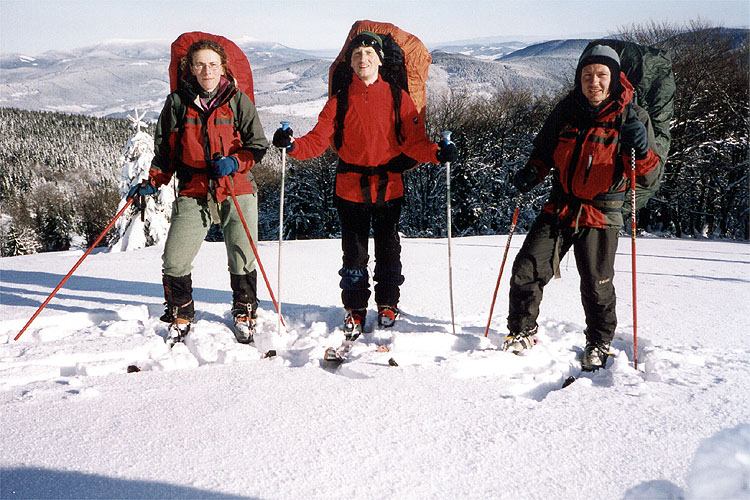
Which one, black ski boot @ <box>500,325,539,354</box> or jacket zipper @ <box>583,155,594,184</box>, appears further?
black ski boot @ <box>500,325,539,354</box>

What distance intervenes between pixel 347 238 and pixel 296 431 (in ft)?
5.81

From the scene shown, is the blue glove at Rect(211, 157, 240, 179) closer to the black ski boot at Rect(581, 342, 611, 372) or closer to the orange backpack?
the orange backpack

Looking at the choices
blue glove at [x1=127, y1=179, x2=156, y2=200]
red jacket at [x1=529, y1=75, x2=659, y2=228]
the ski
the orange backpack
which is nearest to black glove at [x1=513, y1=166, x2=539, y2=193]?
red jacket at [x1=529, y1=75, x2=659, y2=228]

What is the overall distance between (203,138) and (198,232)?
70 centimetres

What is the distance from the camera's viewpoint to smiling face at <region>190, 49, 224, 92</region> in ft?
10.3

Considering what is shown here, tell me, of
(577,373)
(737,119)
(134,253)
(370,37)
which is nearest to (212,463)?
(577,373)

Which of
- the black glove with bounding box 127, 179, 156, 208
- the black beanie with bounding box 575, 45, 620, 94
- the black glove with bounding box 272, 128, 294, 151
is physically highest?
the black beanie with bounding box 575, 45, 620, 94

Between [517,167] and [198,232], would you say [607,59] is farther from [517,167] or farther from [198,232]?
[517,167]

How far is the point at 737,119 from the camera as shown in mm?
19078

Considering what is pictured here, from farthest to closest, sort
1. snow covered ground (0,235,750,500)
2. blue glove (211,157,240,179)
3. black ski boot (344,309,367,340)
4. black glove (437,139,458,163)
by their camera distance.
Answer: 1. black ski boot (344,309,367,340)
2. black glove (437,139,458,163)
3. blue glove (211,157,240,179)
4. snow covered ground (0,235,750,500)

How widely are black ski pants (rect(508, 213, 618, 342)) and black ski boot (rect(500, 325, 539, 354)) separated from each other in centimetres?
3

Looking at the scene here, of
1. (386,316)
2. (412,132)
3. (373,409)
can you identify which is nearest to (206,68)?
(412,132)

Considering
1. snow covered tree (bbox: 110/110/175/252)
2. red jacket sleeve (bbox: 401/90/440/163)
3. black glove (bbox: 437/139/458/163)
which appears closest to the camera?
black glove (bbox: 437/139/458/163)

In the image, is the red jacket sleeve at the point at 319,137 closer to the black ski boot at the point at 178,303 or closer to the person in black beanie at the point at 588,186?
the black ski boot at the point at 178,303
